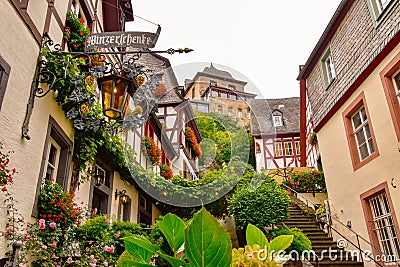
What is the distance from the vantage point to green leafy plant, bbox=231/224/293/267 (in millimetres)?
733

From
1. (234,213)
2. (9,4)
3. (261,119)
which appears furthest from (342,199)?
(9,4)

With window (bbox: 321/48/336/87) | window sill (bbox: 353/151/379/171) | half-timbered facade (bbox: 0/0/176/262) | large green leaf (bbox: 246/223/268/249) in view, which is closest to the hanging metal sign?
half-timbered facade (bbox: 0/0/176/262)

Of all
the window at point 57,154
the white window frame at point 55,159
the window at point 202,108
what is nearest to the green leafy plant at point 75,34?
the window at point 57,154

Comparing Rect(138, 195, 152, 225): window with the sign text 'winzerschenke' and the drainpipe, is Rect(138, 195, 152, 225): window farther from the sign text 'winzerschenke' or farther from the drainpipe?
the drainpipe

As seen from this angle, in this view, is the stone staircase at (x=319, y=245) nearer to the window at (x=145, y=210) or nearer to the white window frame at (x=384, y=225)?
the white window frame at (x=384, y=225)

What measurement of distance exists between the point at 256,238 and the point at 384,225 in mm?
6773

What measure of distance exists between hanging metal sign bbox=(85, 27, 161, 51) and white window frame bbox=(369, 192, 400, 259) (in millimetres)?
5367

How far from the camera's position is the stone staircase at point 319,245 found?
263 inches

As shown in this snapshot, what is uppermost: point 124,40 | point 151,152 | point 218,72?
point 151,152

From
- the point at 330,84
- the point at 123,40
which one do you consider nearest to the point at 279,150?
the point at 330,84

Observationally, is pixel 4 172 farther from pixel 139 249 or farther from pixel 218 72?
pixel 139 249

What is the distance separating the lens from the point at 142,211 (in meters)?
9.45

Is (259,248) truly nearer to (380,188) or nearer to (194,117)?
(194,117)

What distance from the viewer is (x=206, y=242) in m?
0.56
